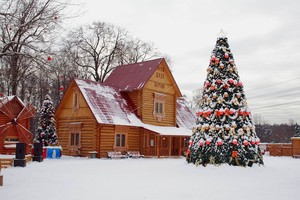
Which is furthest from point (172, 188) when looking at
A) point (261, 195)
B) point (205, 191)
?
point (261, 195)

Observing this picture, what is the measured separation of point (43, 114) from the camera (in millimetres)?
34812

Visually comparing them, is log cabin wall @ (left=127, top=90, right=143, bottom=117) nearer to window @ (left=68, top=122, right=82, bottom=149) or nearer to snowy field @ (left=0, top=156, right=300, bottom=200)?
window @ (left=68, top=122, right=82, bottom=149)

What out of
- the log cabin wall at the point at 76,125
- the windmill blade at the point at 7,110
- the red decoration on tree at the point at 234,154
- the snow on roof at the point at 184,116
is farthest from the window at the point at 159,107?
the red decoration on tree at the point at 234,154

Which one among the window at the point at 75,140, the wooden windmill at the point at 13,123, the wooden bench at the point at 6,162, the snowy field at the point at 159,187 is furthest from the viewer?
the window at the point at 75,140

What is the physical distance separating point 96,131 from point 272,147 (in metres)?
19.7

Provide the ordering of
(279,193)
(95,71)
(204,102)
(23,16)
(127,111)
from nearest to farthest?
(23,16) → (279,193) → (204,102) → (127,111) → (95,71)

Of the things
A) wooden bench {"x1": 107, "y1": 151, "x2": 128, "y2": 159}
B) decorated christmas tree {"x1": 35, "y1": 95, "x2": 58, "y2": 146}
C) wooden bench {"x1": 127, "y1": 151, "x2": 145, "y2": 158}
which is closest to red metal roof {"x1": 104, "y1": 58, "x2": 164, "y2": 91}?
wooden bench {"x1": 127, "y1": 151, "x2": 145, "y2": 158}

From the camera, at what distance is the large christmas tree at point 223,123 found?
1730cm

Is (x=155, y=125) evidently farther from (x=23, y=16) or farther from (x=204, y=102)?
(x=23, y=16)

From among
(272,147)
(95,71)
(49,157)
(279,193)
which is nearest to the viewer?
(279,193)

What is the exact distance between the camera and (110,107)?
28922 millimetres

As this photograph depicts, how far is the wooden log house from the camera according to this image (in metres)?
27.9

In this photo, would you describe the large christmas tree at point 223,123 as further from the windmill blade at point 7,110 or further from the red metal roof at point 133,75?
the windmill blade at point 7,110

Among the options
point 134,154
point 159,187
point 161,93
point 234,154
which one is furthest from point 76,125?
point 159,187
